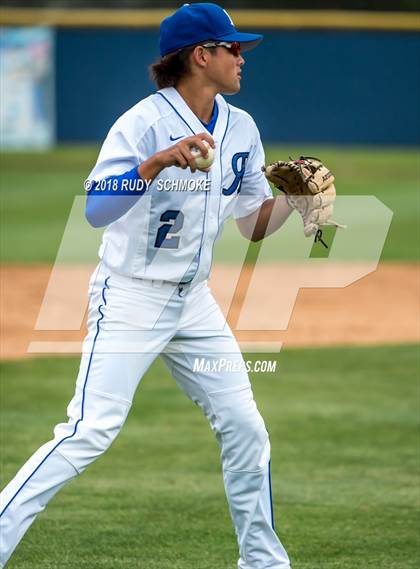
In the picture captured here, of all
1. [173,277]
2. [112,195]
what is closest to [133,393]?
[173,277]

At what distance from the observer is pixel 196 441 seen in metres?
7.02

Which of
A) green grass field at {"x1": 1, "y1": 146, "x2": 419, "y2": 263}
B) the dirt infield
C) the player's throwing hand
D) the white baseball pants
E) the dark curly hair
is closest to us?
the player's throwing hand

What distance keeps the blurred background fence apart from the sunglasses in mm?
23705

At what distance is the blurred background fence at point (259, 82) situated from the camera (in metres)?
27.6

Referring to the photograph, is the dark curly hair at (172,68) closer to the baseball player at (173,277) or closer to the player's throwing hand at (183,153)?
the baseball player at (173,277)

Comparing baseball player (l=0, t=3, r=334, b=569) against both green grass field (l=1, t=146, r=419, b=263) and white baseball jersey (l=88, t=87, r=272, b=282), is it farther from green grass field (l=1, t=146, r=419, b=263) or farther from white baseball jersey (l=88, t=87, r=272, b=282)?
green grass field (l=1, t=146, r=419, b=263)

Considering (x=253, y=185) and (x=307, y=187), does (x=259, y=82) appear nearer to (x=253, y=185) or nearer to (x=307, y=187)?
(x=253, y=185)

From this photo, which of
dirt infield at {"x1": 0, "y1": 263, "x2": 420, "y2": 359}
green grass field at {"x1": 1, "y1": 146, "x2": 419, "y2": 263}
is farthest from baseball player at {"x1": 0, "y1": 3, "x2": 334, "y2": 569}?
green grass field at {"x1": 1, "y1": 146, "x2": 419, "y2": 263}

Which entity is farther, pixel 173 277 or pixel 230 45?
pixel 230 45

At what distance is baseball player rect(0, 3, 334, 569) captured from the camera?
388cm

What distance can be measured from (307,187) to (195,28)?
0.73m

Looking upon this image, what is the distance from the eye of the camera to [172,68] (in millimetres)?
4254

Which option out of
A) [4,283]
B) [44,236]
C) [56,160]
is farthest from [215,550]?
[56,160]

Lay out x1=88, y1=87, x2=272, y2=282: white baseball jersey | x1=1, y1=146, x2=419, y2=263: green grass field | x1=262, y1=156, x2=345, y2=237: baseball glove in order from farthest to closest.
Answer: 1. x1=1, y1=146, x2=419, y2=263: green grass field
2. x1=262, y1=156, x2=345, y2=237: baseball glove
3. x1=88, y1=87, x2=272, y2=282: white baseball jersey
